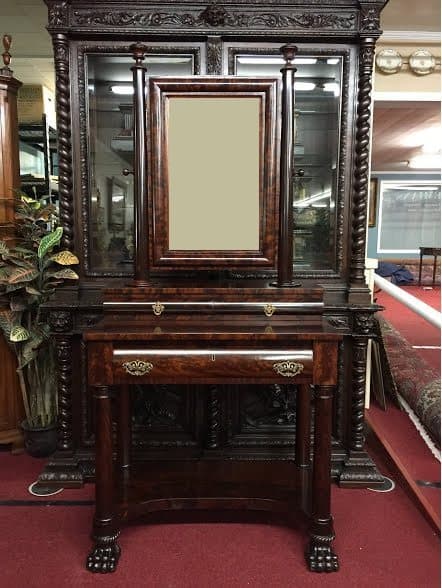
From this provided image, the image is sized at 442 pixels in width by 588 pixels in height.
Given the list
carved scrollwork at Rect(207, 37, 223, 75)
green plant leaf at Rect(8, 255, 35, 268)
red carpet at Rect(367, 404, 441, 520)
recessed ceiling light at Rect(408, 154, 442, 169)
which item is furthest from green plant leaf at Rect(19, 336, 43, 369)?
recessed ceiling light at Rect(408, 154, 442, 169)

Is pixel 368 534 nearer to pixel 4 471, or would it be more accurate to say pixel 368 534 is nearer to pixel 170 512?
pixel 170 512

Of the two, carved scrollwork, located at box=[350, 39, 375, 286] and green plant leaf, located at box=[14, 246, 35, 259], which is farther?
green plant leaf, located at box=[14, 246, 35, 259]

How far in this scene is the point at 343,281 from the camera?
2482mm

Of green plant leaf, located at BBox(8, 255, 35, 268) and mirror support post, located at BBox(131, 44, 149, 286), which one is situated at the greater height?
mirror support post, located at BBox(131, 44, 149, 286)

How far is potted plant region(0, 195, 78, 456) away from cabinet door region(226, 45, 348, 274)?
1125 millimetres

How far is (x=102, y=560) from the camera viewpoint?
1884mm

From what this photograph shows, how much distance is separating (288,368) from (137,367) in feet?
1.74

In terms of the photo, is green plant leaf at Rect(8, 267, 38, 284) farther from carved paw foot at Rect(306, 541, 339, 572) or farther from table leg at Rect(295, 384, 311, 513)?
carved paw foot at Rect(306, 541, 339, 572)

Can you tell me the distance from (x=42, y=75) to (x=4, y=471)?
3286 mm

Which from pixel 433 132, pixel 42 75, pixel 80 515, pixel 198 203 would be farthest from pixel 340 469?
pixel 433 132

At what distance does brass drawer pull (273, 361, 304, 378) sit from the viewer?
70.6 inches

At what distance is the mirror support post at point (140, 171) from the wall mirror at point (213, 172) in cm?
3

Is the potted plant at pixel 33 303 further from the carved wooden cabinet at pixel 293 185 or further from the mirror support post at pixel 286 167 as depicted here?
the mirror support post at pixel 286 167

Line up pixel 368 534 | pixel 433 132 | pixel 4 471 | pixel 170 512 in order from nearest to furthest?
pixel 368 534 < pixel 170 512 < pixel 4 471 < pixel 433 132
